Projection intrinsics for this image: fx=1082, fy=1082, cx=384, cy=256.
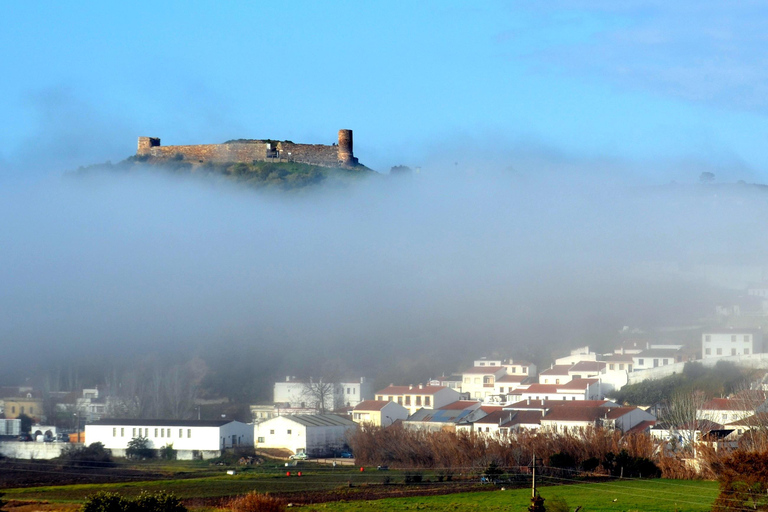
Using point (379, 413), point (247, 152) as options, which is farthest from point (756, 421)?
point (247, 152)

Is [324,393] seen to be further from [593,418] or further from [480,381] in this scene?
[593,418]

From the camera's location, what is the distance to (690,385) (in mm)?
61250

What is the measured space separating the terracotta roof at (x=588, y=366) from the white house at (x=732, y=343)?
7.00 metres

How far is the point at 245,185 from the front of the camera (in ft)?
364

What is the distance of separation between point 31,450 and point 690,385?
35590 mm

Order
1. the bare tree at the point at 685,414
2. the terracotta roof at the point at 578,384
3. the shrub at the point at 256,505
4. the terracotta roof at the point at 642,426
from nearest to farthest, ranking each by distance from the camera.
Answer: the shrub at the point at 256,505 < the bare tree at the point at 685,414 < the terracotta roof at the point at 642,426 < the terracotta roof at the point at 578,384

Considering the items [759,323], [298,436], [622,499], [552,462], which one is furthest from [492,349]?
[622,499]

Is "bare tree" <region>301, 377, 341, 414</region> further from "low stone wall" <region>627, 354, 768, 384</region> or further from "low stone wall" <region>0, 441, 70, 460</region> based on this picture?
"low stone wall" <region>0, 441, 70, 460</region>

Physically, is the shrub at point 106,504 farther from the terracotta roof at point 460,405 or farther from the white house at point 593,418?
the terracotta roof at point 460,405

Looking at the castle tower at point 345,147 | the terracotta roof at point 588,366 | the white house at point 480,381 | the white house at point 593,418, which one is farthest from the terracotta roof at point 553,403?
the castle tower at point 345,147

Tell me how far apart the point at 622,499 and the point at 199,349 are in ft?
179

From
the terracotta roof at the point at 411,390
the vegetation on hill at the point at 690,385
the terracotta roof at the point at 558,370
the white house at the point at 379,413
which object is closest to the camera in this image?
the white house at the point at 379,413

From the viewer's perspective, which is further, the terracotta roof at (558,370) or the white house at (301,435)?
the terracotta roof at (558,370)

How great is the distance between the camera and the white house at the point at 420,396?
209 ft
